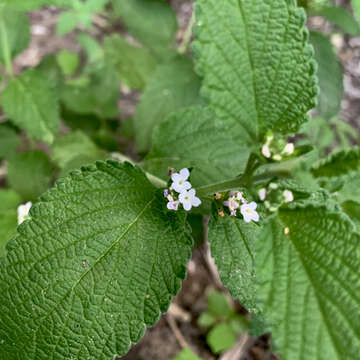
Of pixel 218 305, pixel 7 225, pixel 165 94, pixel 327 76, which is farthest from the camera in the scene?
pixel 218 305

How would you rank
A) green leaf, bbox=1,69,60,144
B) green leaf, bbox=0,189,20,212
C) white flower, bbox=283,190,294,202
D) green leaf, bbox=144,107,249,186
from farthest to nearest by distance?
green leaf, bbox=0,189,20,212
green leaf, bbox=1,69,60,144
green leaf, bbox=144,107,249,186
white flower, bbox=283,190,294,202

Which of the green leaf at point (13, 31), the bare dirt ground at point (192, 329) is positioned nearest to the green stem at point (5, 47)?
the green leaf at point (13, 31)

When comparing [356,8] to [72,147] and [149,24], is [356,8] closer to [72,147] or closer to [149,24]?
[149,24]

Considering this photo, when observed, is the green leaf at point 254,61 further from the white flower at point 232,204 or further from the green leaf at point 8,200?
the green leaf at point 8,200

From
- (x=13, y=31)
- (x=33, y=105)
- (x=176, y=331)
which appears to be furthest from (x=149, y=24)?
(x=176, y=331)

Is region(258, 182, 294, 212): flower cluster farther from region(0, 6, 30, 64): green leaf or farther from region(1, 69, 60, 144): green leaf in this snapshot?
region(0, 6, 30, 64): green leaf

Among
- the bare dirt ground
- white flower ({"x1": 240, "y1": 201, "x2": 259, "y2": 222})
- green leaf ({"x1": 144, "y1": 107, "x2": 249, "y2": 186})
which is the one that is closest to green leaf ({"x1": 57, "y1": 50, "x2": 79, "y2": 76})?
the bare dirt ground
